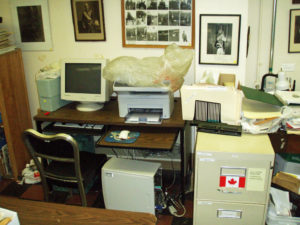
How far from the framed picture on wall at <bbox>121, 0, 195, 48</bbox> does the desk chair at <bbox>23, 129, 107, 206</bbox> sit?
1.13 metres

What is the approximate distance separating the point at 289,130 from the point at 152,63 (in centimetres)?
106

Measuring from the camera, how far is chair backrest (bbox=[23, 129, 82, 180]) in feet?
6.65

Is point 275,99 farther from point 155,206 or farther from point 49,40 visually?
point 49,40

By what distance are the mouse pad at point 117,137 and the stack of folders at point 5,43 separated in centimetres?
130

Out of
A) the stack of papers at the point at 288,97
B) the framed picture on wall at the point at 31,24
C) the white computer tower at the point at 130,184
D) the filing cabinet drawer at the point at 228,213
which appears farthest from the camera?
the framed picture on wall at the point at 31,24

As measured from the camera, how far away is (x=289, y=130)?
2141mm

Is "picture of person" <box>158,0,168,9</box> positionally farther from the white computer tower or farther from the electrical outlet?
the white computer tower

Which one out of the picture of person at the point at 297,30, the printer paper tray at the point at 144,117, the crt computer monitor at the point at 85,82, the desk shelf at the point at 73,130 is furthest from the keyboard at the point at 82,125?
the picture of person at the point at 297,30

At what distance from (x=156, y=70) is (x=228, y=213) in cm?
110

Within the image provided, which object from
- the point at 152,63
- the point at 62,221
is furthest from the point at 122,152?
the point at 62,221

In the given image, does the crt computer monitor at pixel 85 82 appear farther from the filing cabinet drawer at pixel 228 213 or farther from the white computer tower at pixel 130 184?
the filing cabinet drawer at pixel 228 213

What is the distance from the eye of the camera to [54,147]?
214 centimetres

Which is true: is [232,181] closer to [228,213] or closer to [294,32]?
[228,213]

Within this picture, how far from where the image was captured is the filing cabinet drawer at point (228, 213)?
207 centimetres
